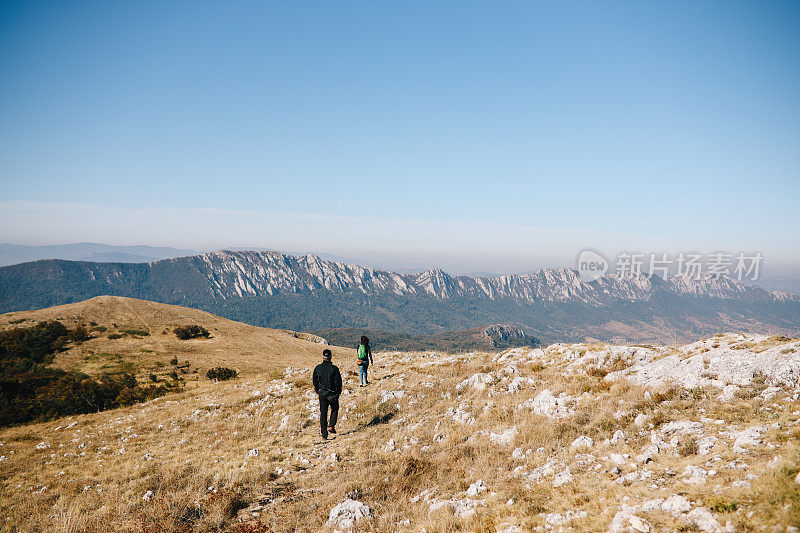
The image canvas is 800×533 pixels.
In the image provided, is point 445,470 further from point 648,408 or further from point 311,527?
point 648,408

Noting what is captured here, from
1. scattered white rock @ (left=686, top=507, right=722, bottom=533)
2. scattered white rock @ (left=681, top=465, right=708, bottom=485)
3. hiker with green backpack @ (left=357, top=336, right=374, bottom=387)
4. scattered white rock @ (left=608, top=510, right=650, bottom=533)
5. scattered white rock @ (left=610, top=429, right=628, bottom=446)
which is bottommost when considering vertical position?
hiker with green backpack @ (left=357, top=336, right=374, bottom=387)

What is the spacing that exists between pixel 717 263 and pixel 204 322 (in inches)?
5033

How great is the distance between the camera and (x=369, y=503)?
8.08 meters

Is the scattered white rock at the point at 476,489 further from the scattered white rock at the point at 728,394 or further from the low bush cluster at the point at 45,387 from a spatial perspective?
the low bush cluster at the point at 45,387

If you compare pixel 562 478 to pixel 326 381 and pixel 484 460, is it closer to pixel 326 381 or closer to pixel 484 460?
pixel 484 460

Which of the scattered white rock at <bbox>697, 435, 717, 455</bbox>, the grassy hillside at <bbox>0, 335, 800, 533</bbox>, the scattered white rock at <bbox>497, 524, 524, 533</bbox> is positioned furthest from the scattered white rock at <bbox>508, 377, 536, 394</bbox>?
the scattered white rock at <bbox>497, 524, 524, 533</bbox>

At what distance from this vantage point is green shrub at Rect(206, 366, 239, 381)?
110 ft

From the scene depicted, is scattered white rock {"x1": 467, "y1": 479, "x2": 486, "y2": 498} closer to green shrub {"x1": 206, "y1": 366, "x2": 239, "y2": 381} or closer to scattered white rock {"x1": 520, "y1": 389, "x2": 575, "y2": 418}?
scattered white rock {"x1": 520, "y1": 389, "x2": 575, "y2": 418}

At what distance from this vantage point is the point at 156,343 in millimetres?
45062

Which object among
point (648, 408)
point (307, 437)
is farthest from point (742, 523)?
point (307, 437)

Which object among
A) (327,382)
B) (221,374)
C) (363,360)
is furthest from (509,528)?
(221,374)

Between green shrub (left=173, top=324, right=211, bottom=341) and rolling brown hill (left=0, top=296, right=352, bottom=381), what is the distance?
80cm

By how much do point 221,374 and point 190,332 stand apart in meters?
20.8

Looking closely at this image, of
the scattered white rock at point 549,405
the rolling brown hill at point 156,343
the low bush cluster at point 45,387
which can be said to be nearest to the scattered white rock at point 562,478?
the scattered white rock at point 549,405
